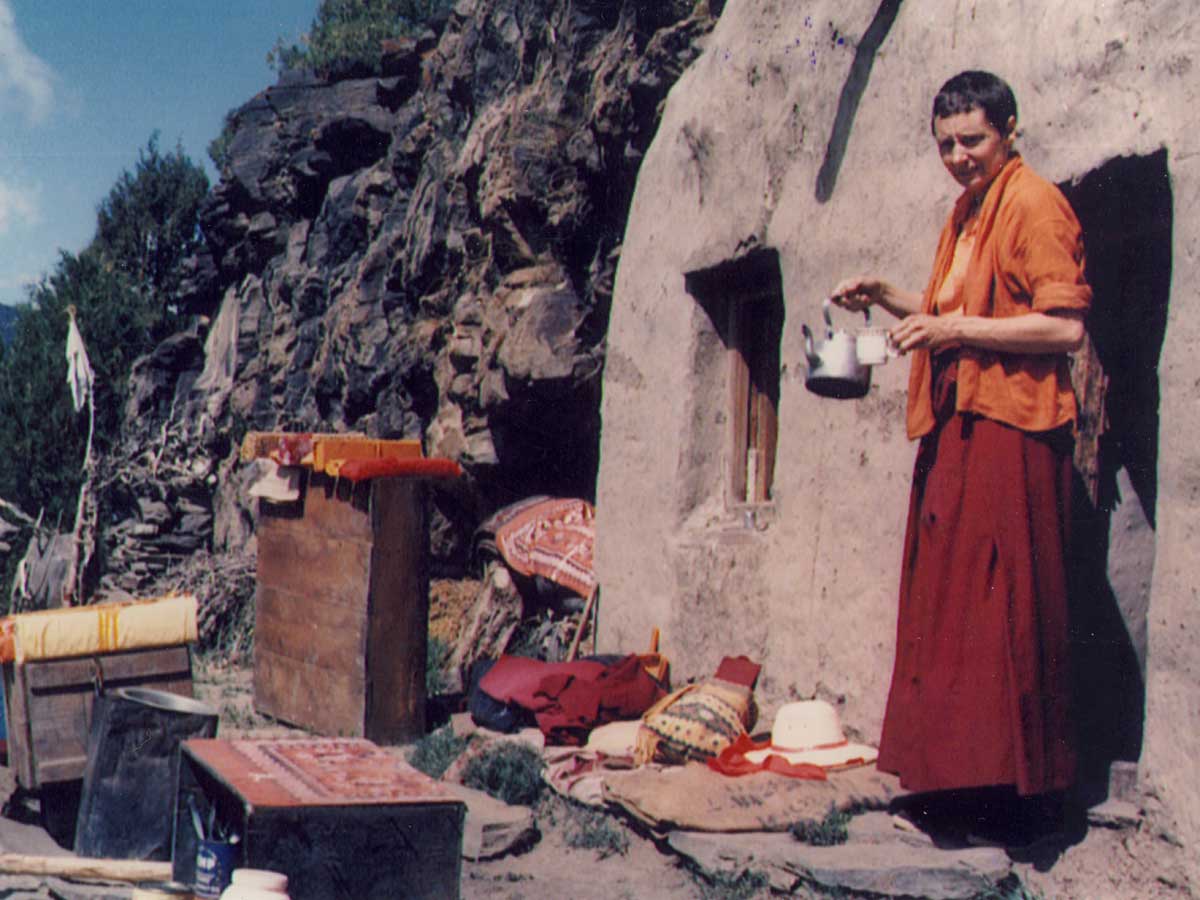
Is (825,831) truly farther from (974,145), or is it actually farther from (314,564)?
(314,564)

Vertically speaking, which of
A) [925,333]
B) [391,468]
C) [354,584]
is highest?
[925,333]

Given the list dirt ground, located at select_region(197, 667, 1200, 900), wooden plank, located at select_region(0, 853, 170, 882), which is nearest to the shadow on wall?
dirt ground, located at select_region(197, 667, 1200, 900)

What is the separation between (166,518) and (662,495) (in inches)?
448

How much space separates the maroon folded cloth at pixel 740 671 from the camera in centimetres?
508

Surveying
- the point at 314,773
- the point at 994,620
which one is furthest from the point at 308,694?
the point at 994,620

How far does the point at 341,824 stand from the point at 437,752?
2.53 metres

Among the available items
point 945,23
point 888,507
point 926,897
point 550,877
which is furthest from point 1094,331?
point 550,877

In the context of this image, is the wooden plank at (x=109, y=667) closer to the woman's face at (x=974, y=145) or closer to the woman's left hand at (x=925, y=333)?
the woman's left hand at (x=925, y=333)

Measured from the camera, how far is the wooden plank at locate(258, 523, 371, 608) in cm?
570

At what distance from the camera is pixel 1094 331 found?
406cm

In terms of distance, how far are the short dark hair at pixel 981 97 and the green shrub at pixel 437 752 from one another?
305 centimetres

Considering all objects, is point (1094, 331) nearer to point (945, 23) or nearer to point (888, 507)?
point (888, 507)

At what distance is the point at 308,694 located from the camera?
6.05 meters

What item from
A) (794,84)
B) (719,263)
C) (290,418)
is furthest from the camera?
(290,418)
